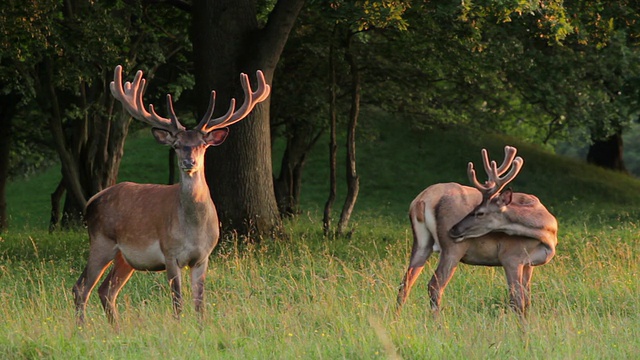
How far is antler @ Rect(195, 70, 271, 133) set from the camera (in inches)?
360

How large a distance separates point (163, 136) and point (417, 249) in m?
2.56

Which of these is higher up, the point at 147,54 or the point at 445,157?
the point at 147,54

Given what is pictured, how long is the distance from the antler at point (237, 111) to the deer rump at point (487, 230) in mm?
1860

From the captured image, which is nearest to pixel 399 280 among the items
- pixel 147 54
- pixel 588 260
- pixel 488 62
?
pixel 588 260

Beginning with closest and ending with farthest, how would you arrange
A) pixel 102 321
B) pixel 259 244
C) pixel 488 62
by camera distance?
pixel 102 321, pixel 259 244, pixel 488 62

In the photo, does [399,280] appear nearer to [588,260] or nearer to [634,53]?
[588,260]

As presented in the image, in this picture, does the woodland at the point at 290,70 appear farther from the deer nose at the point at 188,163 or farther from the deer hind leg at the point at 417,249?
the deer nose at the point at 188,163

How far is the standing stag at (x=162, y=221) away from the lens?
894 centimetres

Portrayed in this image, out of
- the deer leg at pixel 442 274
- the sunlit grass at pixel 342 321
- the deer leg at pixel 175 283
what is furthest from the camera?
the deer leg at pixel 442 274

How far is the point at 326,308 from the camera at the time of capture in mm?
8445

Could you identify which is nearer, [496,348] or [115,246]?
[496,348]

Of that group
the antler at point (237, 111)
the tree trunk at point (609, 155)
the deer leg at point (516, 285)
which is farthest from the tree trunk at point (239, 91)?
the tree trunk at point (609, 155)

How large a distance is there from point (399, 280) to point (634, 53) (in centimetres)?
1349

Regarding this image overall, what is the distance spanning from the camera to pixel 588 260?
40.2 ft
